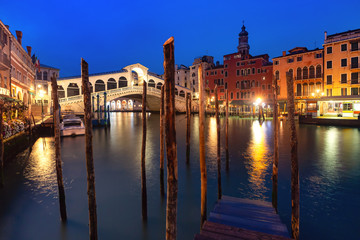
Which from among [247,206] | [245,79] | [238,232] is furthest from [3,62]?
[245,79]

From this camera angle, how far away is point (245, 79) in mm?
38844

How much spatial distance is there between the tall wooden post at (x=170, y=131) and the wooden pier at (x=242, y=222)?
21.4 inches

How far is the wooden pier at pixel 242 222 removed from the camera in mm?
3014

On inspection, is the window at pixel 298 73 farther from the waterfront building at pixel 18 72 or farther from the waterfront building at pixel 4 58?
the waterfront building at pixel 18 72

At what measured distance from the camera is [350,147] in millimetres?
12492

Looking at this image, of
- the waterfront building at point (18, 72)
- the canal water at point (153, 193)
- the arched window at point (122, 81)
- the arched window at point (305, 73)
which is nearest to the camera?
the canal water at point (153, 193)

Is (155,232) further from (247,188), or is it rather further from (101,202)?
(247,188)

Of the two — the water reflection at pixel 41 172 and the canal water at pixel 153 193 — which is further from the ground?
the water reflection at pixel 41 172

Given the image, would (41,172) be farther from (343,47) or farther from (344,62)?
(343,47)

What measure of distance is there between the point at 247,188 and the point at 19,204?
6.28 metres

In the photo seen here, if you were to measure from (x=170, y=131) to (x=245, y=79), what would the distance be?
38627mm

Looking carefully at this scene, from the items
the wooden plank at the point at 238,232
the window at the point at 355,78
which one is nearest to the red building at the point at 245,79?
the window at the point at 355,78

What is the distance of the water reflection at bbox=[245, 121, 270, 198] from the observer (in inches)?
263

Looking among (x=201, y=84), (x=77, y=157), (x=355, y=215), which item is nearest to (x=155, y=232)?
(x=201, y=84)
